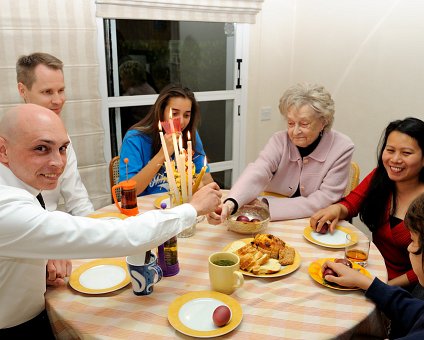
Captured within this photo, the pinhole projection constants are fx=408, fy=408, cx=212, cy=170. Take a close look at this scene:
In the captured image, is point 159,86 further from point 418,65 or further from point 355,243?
point 355,243

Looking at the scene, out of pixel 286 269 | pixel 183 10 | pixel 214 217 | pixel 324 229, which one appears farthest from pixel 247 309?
pixel 183 10

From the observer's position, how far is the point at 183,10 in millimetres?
3072

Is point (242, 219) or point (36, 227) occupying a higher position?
point (36, 227)

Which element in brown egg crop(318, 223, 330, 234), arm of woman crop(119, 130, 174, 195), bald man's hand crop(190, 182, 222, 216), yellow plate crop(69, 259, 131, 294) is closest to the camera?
yellow plate crop(69, 259, 131, 294)

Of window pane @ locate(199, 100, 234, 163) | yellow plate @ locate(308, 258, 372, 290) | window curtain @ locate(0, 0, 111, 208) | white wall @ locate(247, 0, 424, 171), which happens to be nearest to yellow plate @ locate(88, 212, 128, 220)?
yellow plate @ locate(308, 258, 372, 290)

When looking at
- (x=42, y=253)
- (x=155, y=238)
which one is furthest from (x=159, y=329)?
(x=42, y=253)

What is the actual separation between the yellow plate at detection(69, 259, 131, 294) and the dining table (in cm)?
2

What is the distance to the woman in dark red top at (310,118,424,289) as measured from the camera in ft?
5.60

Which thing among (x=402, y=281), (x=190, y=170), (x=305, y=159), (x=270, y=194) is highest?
(x=190, y=170)

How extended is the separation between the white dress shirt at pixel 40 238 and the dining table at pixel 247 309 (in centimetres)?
9

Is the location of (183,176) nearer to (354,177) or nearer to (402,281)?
(402,281)

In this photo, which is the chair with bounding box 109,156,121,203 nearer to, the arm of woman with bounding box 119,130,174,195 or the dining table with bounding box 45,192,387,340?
the arm of woman with bounding box 119,130,174,195

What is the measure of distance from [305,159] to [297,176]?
0.32 ft

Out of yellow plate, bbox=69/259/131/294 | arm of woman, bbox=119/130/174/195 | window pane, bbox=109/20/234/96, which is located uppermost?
window pane, bbox=109/20/234/96
